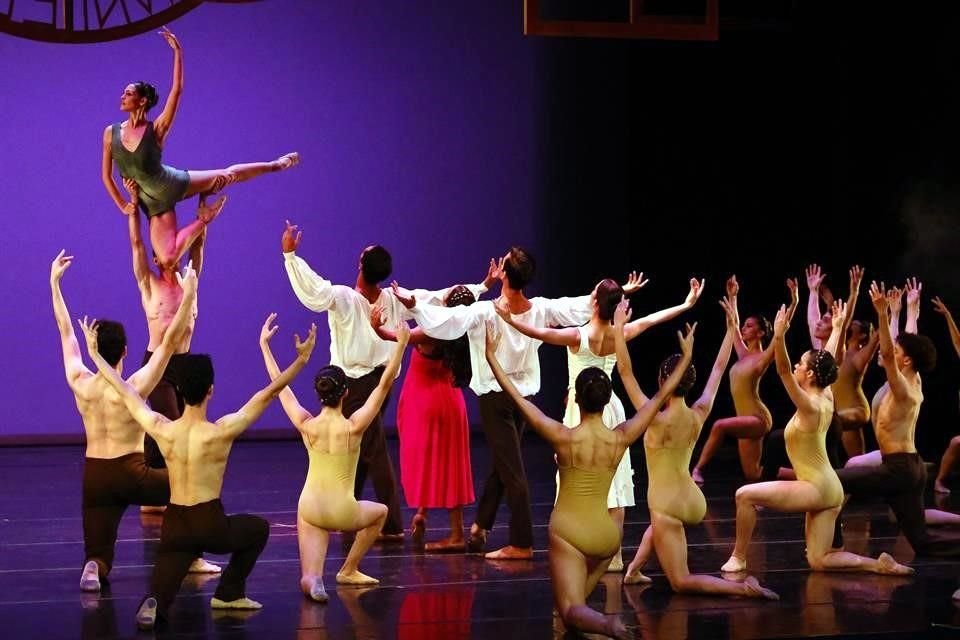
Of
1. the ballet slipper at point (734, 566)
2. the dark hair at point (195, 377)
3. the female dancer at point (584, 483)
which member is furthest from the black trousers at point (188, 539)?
the ballet slipper at point (734, 566)

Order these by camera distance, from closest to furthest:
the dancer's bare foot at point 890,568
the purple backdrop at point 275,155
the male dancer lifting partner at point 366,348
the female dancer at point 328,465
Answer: the female dancer at point 328,465 → the dancer's bare foot at point 890,568 → the male dancer lifting partner at point 366,348 → the purple backdrop at point 275,155

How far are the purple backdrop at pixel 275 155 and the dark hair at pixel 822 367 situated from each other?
16.9 feet

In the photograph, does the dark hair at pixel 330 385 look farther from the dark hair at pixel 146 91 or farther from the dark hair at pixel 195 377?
the dark hair at pixel 146 91

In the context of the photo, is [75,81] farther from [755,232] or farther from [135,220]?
[755,232]

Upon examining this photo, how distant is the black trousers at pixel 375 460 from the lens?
6902 mm

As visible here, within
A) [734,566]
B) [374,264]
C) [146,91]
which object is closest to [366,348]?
[374,264]

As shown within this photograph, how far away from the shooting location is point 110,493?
18.8 ft

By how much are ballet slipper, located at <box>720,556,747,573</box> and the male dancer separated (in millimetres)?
871

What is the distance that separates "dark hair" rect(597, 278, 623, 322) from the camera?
6125 millimetres

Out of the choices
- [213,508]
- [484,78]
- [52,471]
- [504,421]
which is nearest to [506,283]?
[504,421]

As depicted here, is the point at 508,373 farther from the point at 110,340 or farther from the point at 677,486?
the point at 110,340

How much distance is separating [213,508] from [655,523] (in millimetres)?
1699

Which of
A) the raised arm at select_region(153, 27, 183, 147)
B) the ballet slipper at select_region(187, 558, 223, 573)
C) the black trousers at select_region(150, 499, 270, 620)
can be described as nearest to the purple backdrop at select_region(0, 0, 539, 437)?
the raised arm at select_region(153, 27, 183, 147)

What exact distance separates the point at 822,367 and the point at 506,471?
144cm
